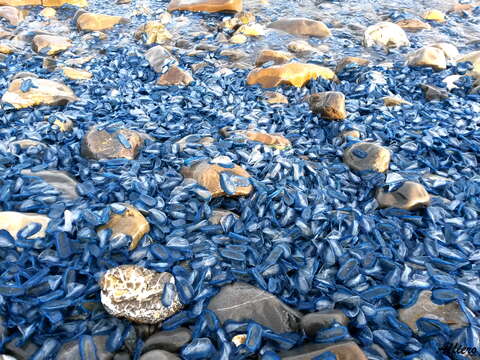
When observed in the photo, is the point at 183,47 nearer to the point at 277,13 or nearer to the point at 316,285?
the point at 277,13

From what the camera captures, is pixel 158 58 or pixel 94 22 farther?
pixel 94 22

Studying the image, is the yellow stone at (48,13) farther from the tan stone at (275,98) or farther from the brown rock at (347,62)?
the brown rock at (347,62)

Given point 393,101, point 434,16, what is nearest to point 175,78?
point 393,101

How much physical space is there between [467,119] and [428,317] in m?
4.07

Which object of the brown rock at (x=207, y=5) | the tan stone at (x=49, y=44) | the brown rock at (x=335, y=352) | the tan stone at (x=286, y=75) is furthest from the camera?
the brown rock at (x=207, y=5)

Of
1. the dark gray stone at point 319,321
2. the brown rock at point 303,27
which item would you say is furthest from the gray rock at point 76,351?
the brown rock at point 303,27

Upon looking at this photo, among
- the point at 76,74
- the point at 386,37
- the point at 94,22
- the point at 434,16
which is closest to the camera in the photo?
the point at 76,74

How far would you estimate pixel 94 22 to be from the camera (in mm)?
9984

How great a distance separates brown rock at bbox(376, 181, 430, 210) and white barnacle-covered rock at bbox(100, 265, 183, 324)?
8.50 feet

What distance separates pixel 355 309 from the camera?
308cm

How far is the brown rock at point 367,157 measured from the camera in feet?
15.4

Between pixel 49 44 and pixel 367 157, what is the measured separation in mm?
7501

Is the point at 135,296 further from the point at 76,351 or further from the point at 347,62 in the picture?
the point at 347,62

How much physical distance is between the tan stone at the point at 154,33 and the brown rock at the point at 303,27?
307 centimetres
